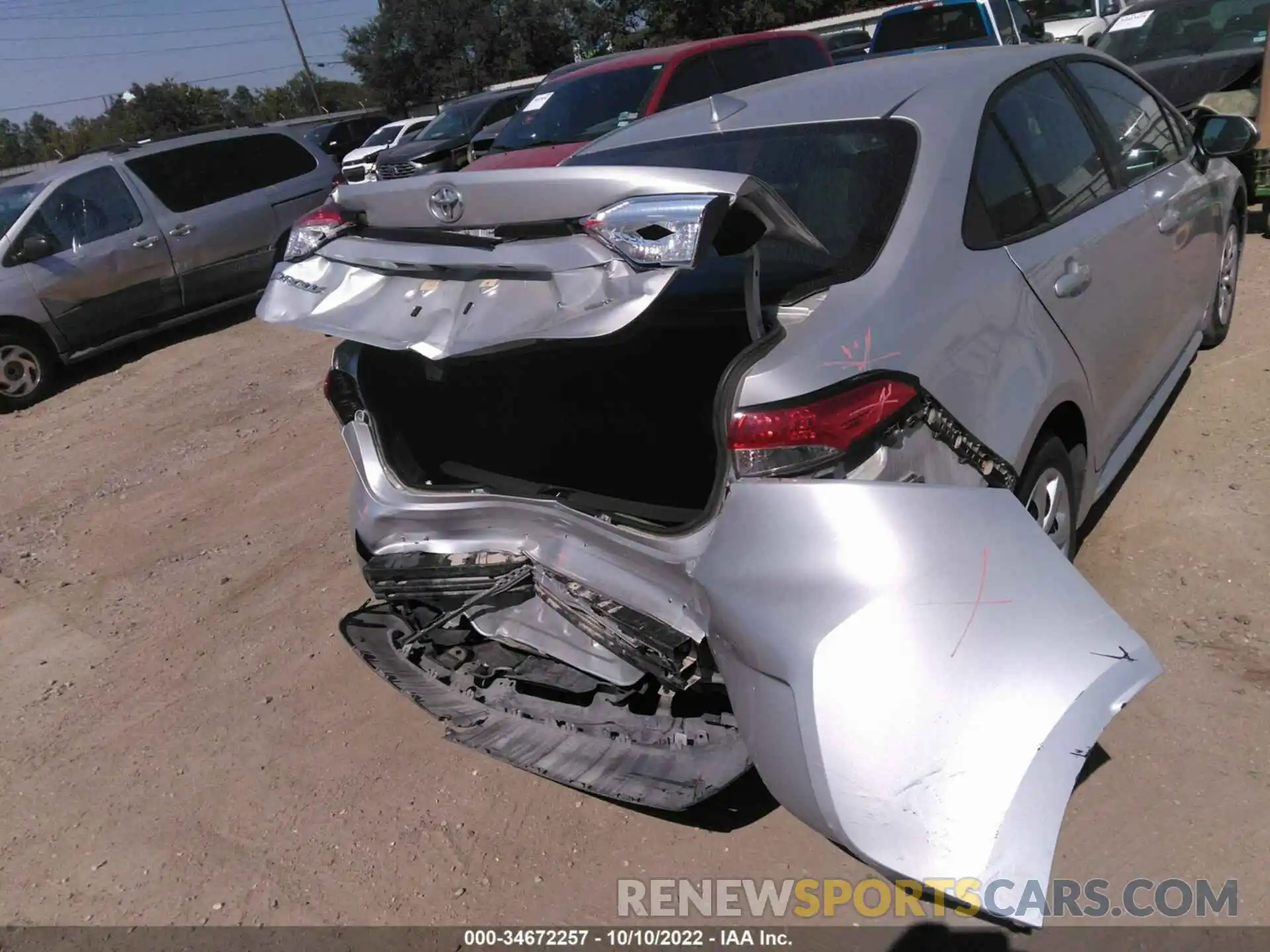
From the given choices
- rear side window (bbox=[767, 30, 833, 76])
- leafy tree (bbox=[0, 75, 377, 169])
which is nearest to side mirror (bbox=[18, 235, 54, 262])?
rear side window (bbox=[767, 30, 833, 76])

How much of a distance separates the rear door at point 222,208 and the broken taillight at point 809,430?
8.55m

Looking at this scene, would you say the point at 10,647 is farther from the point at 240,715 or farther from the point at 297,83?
the point at 297,83

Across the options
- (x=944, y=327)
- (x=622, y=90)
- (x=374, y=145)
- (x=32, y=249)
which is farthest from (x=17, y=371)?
(x=374, y=145)

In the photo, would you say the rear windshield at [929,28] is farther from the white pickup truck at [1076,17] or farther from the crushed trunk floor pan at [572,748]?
the crushed trunk floor pan at [572,748]

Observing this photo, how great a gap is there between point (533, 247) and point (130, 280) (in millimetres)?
7898

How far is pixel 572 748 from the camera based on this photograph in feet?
8.63

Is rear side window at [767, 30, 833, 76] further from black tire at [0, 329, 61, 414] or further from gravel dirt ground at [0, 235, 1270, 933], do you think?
black tire at [0, 329, 61, 414]

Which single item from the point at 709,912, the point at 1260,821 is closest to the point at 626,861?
the point at 709,912

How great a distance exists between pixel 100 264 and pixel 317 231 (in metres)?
7.00

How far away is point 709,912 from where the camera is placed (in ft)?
8.43

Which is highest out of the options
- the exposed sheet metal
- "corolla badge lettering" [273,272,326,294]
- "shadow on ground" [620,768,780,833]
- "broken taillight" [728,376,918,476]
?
"corolla badge lettering" [273,272,326,294]

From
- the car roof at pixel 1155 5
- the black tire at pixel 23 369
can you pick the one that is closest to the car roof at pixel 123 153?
the black tire at pixel 23 369

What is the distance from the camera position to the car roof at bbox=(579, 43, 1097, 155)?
292cm

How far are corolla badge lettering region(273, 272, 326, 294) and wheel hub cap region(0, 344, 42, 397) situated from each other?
6.63m
